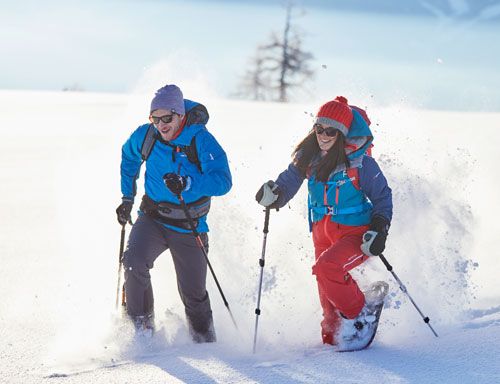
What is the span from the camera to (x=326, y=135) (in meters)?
3.97

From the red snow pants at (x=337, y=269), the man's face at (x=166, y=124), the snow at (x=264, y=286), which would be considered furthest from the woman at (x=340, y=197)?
the man's face at (x=166, y=124)

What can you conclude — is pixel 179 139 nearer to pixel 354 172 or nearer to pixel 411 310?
pixel 354 172

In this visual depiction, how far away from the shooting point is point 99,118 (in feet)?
65.0

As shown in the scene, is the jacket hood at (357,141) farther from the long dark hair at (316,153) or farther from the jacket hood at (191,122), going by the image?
the jacket hood at (191,122)

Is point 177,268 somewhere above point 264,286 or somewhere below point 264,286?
above

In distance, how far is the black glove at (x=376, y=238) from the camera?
3881mm

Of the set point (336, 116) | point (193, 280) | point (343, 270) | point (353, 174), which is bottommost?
point (193, 280)

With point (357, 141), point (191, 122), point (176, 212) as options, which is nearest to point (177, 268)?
point (176, 212)

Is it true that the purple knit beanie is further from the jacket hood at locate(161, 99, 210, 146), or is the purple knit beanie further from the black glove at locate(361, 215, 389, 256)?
the black glove at locate(361, 215, 389, 256)

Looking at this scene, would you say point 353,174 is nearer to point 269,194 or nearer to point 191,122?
point 269,194

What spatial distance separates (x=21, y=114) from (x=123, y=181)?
16.8 meters

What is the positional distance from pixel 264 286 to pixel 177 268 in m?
0.99

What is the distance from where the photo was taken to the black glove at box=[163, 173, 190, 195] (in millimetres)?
3969

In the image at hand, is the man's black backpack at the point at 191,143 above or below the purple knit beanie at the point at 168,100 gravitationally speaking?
below
